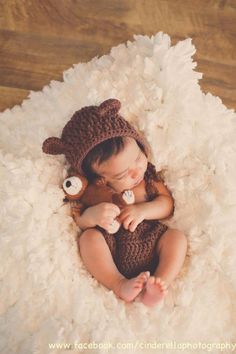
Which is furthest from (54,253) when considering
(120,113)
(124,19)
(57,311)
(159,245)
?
(124,19)

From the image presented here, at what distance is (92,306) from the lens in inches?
41.0

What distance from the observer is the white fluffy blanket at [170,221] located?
1018 mm

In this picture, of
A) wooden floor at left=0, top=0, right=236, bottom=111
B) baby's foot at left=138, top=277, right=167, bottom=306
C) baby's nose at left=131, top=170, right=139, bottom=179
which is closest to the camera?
baby's foot at left=138, top=277, right=167, bottom=306

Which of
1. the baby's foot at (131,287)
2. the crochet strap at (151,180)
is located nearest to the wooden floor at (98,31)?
the crochet strap at (151,180)

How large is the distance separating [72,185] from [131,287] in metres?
0.27

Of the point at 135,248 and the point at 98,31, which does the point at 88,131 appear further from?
the point at 98,31

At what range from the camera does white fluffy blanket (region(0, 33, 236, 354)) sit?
102 cm

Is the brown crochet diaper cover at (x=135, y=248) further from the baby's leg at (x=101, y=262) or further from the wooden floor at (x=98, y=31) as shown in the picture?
the wooden floor at (x=98, y=31)

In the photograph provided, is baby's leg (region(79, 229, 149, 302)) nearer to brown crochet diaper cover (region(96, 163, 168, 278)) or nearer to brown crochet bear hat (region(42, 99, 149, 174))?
brown crochet diaper cover (region(96, 163, 168, 278))

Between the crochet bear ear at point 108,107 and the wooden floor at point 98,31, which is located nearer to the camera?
the crochet bear ear at point 108,107

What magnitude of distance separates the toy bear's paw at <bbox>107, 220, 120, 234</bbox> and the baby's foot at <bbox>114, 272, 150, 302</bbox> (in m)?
0.12

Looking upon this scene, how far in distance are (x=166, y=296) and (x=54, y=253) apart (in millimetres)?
275

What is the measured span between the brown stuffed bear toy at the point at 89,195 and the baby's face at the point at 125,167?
0.02 m

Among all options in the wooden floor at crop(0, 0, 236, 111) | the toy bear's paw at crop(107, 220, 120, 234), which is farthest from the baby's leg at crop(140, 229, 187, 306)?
the wooden floor at crop(0, 0, 236, 111)
